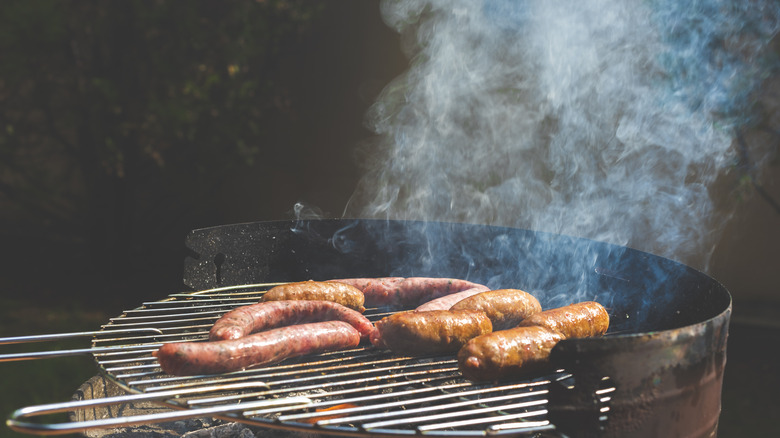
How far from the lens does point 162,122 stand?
6.88 meters

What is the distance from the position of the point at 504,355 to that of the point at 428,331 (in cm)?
40

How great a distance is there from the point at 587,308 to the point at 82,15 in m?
6.60

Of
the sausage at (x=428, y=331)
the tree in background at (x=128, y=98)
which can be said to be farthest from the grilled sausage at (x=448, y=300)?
the tree in background at (x=128, y=98)

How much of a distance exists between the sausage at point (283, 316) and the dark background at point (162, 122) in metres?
4.13

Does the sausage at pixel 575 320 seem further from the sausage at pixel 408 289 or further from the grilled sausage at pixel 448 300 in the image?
the sausage at pixel 408 289

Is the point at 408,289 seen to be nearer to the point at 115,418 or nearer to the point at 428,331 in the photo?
the point at 428,331

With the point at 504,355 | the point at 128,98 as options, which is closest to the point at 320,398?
the point at 504,355

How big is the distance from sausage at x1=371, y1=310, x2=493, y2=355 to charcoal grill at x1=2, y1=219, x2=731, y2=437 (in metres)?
0.07

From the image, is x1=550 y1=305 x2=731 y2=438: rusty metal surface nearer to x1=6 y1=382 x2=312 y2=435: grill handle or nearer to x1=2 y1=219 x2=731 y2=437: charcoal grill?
x1=2 y1=219 x2=731 y2=437: charcoal grill

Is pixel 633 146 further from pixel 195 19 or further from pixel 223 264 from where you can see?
pixel 195 19

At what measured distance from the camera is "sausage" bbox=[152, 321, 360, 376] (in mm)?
2188

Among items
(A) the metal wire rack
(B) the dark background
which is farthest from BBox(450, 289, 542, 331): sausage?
(B) the dark background

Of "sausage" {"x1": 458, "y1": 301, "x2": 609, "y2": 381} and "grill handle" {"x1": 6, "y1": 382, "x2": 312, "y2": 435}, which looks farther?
"sausage" {"x1": 458, "y1": 301, "x2": 609, "y2": 381}

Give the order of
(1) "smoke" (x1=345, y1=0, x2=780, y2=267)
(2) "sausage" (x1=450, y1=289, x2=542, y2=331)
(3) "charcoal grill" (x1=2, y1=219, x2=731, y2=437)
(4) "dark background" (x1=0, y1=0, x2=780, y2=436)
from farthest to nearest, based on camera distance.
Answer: (4) "dark background" (x1=0, y1=0, x2=780, y2=436) < (1) "smoke" (x1=345, y1=0, x2=780, y2=267) < (2) "sausage" (x1=450, y1=289, x2=542, y2=331) < (3) "charcoal grill" (x1=2, y1=219, x2=731, y2=437)
